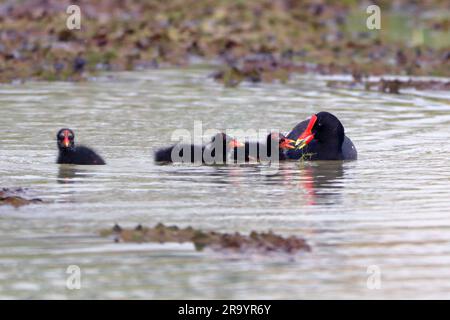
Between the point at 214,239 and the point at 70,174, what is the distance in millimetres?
3608

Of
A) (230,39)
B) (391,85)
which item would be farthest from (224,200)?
(230,39)

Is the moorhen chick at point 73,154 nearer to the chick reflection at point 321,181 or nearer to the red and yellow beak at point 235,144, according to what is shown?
the red and yellow beak at point 235,144

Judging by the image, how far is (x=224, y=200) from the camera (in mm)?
11133

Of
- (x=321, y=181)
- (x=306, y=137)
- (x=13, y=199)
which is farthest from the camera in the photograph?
(x=306, y=137)

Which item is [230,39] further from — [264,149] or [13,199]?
[13,199]

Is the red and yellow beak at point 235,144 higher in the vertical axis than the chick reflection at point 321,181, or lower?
higher

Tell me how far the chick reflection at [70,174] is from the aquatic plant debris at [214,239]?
267 centimetres

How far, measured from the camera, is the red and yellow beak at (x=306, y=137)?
46.1ft

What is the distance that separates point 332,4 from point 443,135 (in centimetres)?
1515

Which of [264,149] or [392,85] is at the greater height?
[392,85]

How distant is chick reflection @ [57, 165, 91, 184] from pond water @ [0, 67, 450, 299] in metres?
0.02

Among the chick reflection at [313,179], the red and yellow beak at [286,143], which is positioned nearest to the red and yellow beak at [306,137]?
the red and yellow beak at [286,143]

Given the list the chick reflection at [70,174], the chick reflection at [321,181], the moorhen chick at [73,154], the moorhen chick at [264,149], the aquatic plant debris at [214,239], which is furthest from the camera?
the moorhen chick at [264,149]

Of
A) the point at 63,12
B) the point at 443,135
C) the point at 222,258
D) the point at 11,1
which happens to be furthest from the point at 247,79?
the point at 222,258
